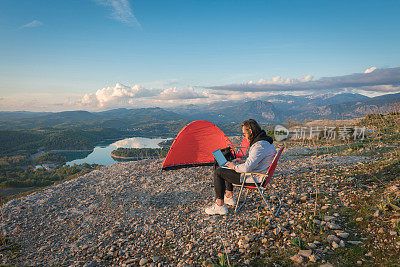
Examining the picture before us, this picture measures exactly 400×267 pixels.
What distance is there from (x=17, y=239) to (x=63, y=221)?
1236mm

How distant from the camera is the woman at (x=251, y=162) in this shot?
5.15m

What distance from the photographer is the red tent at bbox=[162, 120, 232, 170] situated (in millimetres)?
9742

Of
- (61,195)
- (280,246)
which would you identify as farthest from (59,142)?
(280,246)

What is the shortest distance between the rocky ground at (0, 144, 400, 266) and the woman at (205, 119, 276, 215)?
0.66 m

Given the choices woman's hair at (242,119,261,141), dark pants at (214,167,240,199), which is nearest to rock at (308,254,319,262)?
dark pants at (214,167,240,199)

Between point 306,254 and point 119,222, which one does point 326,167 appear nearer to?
point 306,254

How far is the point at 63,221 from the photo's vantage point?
721 cm

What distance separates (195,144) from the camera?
10.3 meters

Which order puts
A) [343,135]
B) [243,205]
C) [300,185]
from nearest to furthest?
[243,205], [300,185], [343,135]

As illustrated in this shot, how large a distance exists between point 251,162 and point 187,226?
247cm

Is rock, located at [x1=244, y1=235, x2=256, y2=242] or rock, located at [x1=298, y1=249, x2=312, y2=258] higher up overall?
rock, located at [x1=298, y1=249, x2=312, y2=258]

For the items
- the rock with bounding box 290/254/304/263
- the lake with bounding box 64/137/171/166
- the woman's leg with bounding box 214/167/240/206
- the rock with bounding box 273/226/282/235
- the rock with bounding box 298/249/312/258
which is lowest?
the lake with bounding box 64/137/171/166

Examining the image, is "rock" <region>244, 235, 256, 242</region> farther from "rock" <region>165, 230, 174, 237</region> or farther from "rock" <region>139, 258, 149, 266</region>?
"rock" <region>139, 258, 149, 266</region>

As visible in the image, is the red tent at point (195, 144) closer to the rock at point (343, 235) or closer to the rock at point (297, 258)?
the rock at point (343, 235)
